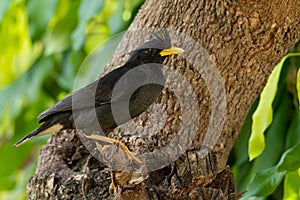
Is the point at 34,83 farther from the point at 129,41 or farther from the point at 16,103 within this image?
the point at 129,41

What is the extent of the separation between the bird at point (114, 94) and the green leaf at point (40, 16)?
1.19 metres

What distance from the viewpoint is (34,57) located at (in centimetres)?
591

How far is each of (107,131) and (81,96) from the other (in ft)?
0.65

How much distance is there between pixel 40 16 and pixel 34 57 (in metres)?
A: 1.09

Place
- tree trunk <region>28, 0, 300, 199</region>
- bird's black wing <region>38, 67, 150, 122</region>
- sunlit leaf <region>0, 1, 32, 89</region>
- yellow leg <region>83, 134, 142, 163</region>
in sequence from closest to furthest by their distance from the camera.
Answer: yellow leg <region>83, 134, 142, 163</region>, tree trunk <region>28, 0, 300, 199</region>, bird's black wing <region>38, 67, 150, 122</region>, sunlit leaf <region>0, 1, 32, 89</region>

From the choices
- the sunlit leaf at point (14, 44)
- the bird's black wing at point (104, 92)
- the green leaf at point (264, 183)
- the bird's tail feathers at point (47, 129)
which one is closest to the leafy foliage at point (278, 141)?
the green leaf at point (264, 183)

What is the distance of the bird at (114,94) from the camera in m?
3.61

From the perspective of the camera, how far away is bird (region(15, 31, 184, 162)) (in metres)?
3.61

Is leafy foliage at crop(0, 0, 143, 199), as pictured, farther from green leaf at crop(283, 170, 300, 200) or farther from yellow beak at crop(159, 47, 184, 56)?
green leaf at crop(283, 170, 300, 200)

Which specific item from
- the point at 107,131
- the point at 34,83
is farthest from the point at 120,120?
the point at 34,83

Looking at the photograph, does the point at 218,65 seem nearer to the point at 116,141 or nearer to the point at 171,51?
the point at 171,51

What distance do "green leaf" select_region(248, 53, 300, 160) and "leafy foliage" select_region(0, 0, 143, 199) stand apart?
1327 mm

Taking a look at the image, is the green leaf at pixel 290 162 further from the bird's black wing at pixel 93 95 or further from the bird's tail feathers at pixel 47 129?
the bird's tail feathers at pixel 47 129

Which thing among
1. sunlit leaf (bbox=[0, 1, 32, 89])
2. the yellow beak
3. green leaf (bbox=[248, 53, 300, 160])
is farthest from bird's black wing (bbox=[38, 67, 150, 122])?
sunlit leaf (bbox=[0, 1, 32, 89])
